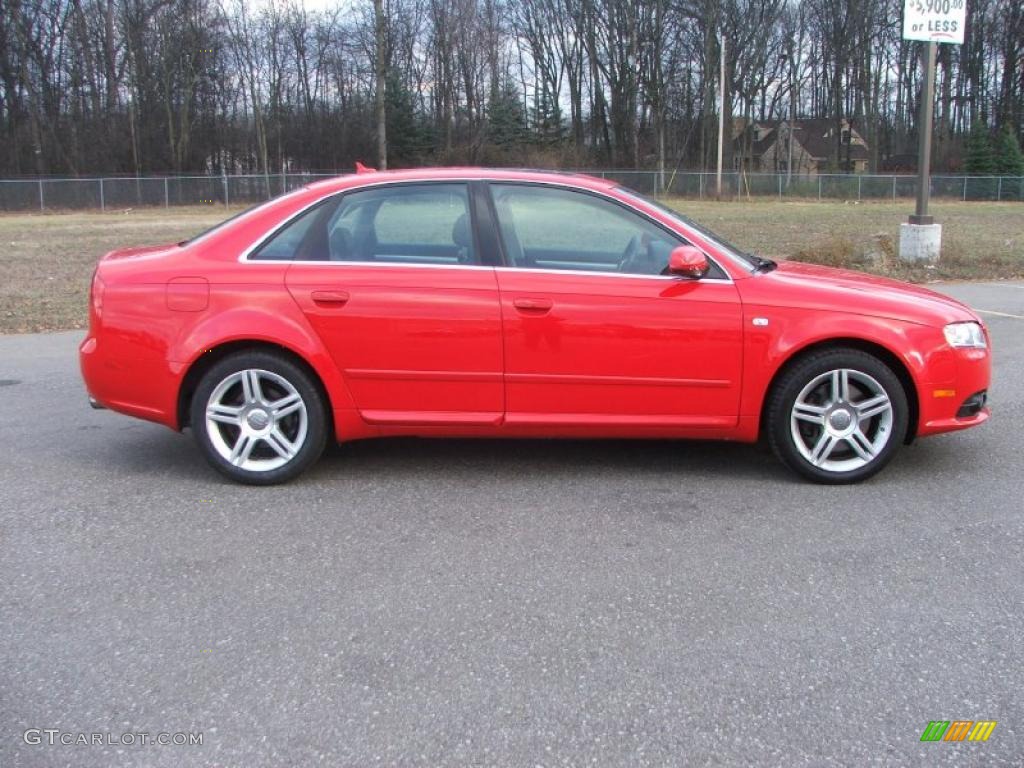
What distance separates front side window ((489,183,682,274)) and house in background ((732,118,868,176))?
214ft

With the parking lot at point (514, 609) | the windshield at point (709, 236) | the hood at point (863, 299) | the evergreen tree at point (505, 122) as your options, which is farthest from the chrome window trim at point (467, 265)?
the evergreen tree at point (505, 122)

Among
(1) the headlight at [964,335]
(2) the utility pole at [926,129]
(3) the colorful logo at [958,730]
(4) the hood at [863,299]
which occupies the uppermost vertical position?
(2) the utility pole at [926,129]

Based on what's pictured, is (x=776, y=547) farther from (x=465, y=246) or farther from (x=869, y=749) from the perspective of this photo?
(x=465, y=246)

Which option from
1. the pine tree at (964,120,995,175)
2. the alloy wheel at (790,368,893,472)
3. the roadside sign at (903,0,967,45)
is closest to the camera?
the alloy wheel at (790,368,893,472)

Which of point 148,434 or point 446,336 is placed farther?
point 148,434

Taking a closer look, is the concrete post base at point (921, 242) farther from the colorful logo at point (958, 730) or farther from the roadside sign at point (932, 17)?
the colorful logo at point (958, 730)

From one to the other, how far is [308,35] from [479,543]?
213 ft

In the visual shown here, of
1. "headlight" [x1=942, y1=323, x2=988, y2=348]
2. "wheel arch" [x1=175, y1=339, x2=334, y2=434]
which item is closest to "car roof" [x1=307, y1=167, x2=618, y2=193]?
"wheel arch" [x1=175, y1=339, x2=334, y2=434]

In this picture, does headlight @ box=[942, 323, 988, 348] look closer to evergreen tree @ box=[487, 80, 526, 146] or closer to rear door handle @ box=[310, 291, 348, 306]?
rear door handle @ box=[310, 291, 348, 306]

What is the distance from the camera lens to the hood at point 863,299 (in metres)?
4.43

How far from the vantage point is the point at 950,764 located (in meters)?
2.43

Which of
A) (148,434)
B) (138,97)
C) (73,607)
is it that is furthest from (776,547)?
(138,97)

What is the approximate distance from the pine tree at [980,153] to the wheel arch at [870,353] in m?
56.9

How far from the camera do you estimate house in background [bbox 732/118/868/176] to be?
6781cm
